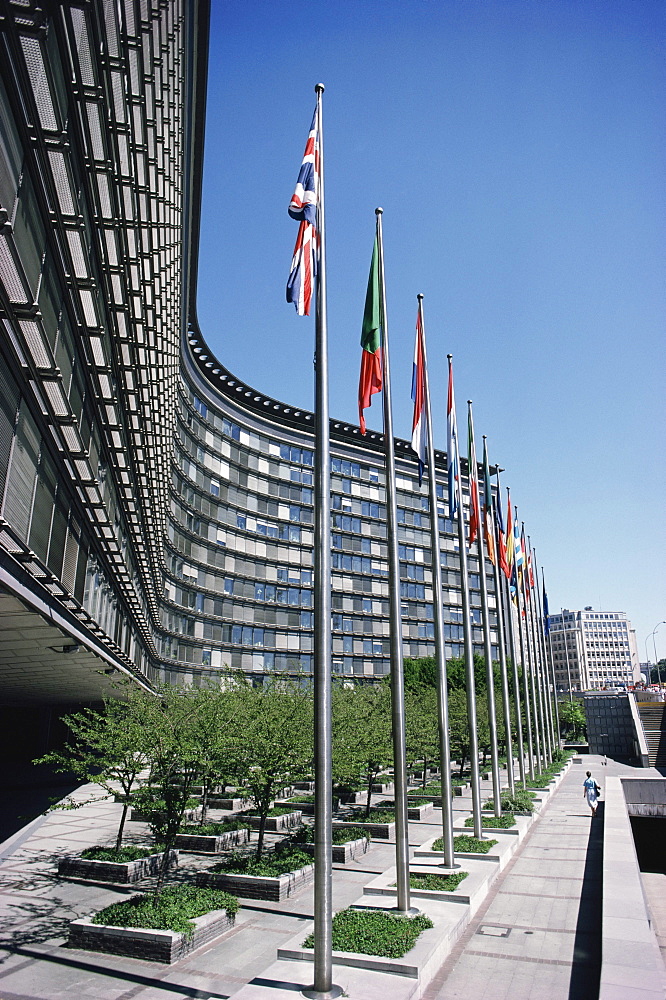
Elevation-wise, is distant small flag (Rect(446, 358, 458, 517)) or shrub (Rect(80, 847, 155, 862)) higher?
distant small flag (Rect(446, 358, 458, 517))

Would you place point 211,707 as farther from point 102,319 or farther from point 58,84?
point 58,84

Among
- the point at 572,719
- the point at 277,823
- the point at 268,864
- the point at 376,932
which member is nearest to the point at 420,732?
the point at 277,823

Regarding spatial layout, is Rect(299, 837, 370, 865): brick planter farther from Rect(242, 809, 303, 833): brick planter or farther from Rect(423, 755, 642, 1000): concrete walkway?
Rect(423, 755, 642, 1000): concrete walkway

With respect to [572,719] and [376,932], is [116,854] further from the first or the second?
[572,719]

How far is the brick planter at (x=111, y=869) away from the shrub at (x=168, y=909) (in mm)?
3781

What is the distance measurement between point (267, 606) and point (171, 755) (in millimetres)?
63257

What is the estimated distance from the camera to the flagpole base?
982 centimetres

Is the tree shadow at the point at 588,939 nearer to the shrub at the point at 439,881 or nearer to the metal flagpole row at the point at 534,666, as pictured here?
the shrub at the point at 439,881

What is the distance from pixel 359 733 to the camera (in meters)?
25.7

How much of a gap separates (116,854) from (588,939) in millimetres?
12968

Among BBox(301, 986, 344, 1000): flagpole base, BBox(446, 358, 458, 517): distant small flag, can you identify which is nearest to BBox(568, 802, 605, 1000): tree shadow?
BBox(301, 986, 344, 1000): flagpole base

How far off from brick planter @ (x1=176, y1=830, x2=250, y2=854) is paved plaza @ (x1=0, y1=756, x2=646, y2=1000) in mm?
816

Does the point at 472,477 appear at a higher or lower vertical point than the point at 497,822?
higher

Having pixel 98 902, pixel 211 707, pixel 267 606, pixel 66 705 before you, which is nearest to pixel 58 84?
pixel 211 707
